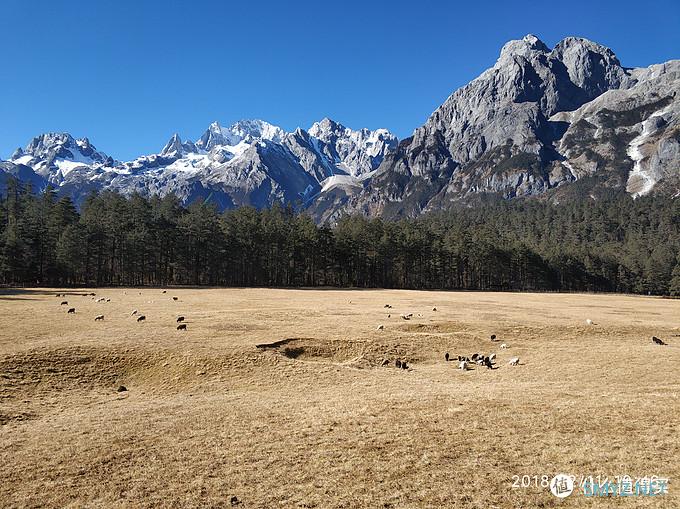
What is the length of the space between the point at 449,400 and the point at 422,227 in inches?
5476

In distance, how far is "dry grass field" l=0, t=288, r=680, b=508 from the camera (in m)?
10.3

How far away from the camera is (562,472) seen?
10.6 m


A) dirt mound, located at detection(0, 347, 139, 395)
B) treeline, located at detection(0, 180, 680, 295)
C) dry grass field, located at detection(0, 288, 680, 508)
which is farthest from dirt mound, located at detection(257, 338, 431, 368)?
treeline, located at detection(0, 180, 680, 295)

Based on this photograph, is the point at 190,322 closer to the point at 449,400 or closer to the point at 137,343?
the point at 137,343

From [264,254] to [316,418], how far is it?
10596 centimetres

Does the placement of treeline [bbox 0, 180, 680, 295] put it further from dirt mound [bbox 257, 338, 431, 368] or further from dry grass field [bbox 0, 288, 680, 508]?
dirt mound [bbox 257, 338, 431, 368]

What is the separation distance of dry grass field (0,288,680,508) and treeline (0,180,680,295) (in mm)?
72481

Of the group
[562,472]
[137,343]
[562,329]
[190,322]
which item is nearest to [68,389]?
[137,343]

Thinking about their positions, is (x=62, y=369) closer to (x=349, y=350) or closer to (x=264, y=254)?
(x=349, y=350)

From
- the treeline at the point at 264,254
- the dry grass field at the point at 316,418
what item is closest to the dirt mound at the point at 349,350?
the dry grass field at the point at 316,418

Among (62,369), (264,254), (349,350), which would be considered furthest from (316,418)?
(264,254)

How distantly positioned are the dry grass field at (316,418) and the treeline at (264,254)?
238 feet

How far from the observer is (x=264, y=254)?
119 m

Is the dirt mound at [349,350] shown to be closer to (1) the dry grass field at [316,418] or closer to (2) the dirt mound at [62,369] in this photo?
(1) the dry grass field at [316,418]
